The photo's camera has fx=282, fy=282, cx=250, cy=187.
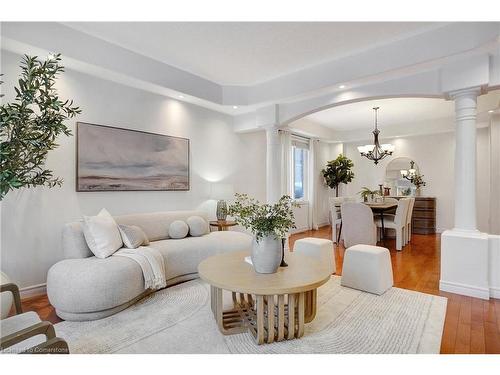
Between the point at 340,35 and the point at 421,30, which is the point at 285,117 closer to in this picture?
the point at 340,35

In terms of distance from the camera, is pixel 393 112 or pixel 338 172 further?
pixel 338 172

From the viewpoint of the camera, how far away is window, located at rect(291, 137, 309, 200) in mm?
6945

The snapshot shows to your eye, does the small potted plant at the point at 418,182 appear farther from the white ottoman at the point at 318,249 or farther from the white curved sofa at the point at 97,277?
the white curved sofa at the point at 97,277

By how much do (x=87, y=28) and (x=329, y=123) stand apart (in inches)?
209

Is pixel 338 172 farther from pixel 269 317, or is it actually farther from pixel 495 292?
pixel 269 317

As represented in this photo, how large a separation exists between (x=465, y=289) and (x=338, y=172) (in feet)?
15.6

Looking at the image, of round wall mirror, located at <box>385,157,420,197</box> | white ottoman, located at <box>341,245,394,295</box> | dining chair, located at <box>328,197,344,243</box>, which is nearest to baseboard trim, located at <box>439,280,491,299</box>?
white ottoman, located at <box>341,245,394,295</box>

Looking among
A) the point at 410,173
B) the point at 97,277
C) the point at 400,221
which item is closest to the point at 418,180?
the point at 410,173

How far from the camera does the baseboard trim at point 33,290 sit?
2.92 m

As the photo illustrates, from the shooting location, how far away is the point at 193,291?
307 centimetres

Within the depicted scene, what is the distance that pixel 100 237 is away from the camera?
279cm

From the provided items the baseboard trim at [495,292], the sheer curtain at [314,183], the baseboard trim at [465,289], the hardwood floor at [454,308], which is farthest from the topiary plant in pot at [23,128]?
the sheer curtain at [314,183]

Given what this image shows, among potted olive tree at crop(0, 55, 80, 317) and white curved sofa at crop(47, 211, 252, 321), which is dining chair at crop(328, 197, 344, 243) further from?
potted olive tree at crop(0, 55, 80, 317)

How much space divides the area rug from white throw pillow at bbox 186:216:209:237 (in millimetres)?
1087
